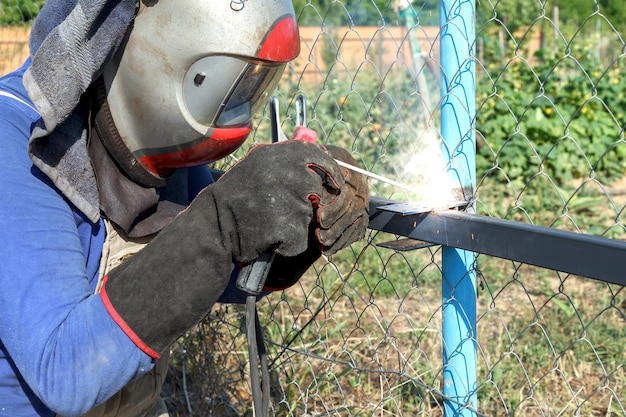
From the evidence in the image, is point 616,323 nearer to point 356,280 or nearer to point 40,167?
point 356,280

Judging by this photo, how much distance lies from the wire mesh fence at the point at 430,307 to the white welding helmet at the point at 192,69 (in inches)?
17.7

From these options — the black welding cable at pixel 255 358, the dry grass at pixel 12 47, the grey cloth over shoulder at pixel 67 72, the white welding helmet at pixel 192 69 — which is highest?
the dry grass at pixel 12 47

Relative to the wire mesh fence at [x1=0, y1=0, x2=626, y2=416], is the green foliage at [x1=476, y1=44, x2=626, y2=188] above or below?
above

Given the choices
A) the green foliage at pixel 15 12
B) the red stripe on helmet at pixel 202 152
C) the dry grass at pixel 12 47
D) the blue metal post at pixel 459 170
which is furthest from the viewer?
the dry grass at pixel 12 47

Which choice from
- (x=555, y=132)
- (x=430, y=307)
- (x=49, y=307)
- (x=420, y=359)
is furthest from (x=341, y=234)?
(x=555, y=132)

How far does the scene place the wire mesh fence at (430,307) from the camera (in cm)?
207

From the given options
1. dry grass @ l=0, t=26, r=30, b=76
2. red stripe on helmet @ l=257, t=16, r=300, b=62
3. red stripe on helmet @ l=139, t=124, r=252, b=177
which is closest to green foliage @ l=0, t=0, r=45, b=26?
dry grass @ l=0, t=26, r=30, b=76

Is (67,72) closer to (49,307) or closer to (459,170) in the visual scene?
(49,307)

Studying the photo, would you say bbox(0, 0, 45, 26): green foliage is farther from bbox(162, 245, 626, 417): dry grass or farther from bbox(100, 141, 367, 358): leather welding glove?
bbox(100, 141, 367, 358): leather welding glove

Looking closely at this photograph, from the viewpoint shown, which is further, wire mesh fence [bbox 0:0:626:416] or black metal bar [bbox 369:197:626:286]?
wire mesh fence [bbox 0:0:626:416]

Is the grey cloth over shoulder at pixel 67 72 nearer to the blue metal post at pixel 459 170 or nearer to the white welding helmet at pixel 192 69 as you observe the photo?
the white welding helmet at pixel 192 69

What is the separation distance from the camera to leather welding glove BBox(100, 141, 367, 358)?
1.43 m

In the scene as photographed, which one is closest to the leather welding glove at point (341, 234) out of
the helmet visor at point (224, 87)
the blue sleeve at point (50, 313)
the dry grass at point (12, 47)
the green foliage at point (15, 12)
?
the helmet visor at point (224, 87)

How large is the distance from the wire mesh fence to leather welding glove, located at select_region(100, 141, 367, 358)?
406 mm
